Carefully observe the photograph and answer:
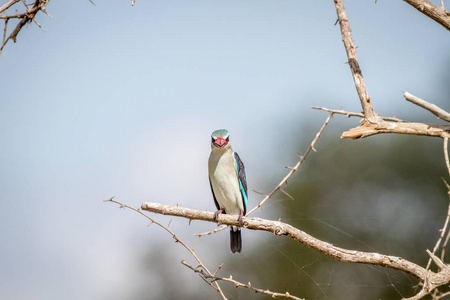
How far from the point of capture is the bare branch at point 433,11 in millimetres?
3947

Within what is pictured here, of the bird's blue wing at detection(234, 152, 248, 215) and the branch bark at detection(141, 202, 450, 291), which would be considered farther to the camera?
the bird's blue wing at detection(234, 152, 248, 215)

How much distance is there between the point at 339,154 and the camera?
1612 cm

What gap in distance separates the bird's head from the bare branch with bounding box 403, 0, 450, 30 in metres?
2.26

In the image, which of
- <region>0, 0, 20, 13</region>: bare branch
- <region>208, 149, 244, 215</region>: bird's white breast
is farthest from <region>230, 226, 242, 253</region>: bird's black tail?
<region>0, 0, 20, 13</region>: bare branch

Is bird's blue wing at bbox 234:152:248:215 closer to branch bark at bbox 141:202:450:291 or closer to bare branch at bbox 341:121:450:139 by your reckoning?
branch bark at bbox 141:202:450:291

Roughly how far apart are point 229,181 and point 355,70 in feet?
7.07

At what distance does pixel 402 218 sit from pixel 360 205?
4.34ft

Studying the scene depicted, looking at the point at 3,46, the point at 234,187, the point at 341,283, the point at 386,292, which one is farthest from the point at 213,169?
the point at 386,292

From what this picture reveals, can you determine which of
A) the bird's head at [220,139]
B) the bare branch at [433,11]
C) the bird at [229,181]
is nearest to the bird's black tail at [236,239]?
the bird at [229,181]

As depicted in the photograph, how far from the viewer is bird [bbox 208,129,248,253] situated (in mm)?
5641

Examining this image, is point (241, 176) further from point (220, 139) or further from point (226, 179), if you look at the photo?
point (220, 139)

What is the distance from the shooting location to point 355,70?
13.0ft

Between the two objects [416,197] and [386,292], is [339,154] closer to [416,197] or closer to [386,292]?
[416,197]

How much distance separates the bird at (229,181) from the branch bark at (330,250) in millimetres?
1541
